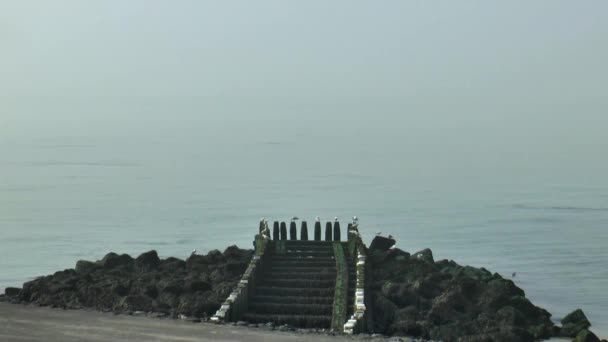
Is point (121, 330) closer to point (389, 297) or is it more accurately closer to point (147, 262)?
point (389, 297)

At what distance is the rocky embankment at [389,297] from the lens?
1579 inches

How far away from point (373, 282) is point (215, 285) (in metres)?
7.03

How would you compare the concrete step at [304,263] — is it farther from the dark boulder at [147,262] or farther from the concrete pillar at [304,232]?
the dark boulder at [147,262]

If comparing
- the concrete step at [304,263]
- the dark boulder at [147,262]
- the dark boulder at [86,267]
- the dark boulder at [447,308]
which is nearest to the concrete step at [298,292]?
the dark boulder at [447,308]

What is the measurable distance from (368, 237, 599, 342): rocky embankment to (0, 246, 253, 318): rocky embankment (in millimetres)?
6368

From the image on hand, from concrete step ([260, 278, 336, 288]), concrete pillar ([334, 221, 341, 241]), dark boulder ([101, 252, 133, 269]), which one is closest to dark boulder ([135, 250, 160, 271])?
dark boulder ([101, 252, 133, 269])

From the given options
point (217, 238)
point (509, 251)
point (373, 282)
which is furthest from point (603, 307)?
point (217, 238)

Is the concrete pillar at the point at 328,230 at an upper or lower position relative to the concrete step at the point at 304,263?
upper

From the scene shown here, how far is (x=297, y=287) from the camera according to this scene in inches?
1741

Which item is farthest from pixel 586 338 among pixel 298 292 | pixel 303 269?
pixel 303 269

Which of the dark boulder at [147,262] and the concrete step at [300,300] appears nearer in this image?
the concrete step at [300,300]

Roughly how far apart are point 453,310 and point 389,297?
3248 mm

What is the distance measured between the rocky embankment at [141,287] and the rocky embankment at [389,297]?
0.13ft

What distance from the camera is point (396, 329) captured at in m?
40.1
